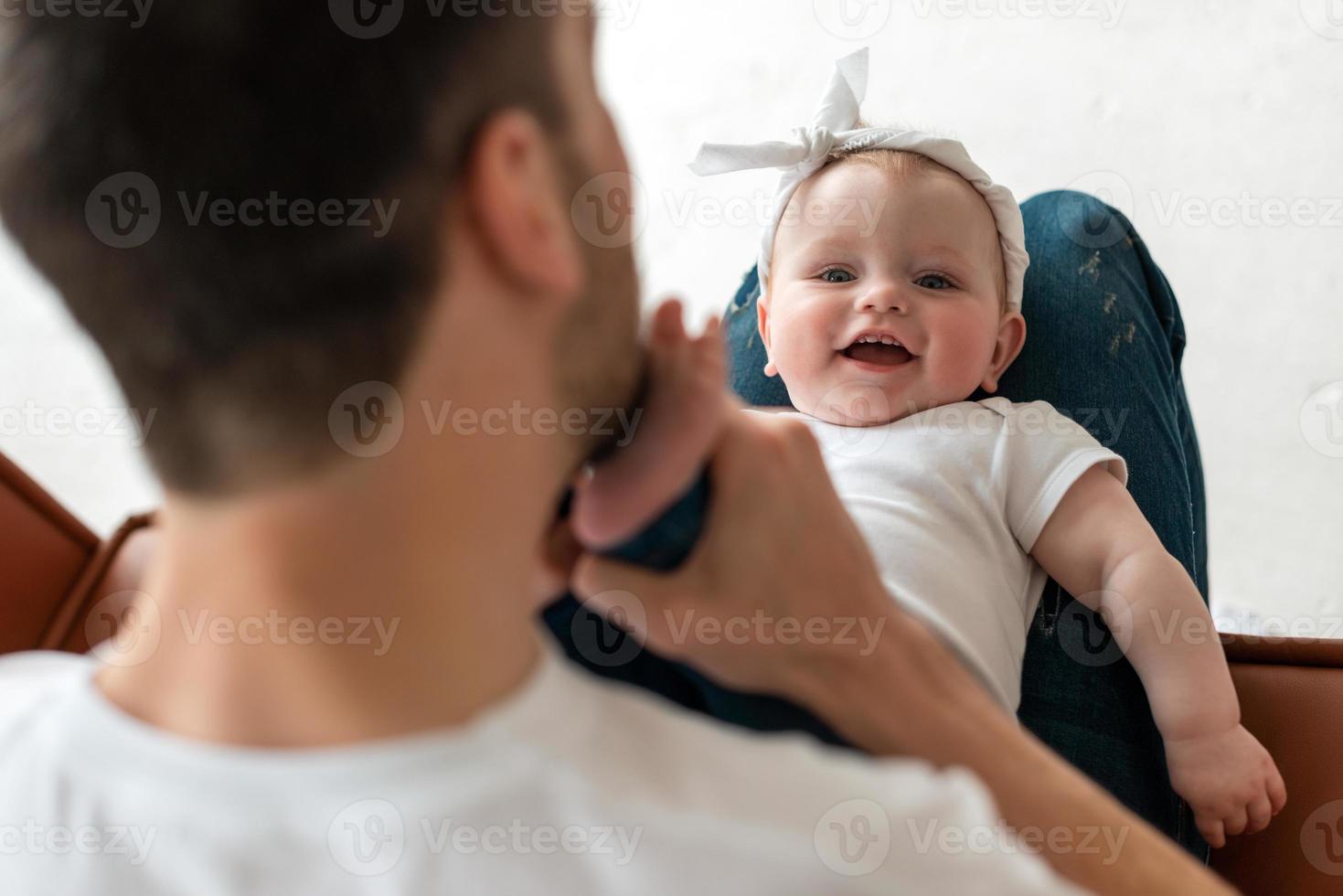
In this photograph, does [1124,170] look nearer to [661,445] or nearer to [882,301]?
[882,301]

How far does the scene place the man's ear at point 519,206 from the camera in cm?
62

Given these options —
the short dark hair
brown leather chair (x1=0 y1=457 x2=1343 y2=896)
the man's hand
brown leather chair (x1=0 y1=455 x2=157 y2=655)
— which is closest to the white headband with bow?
brown leather chair (x1=0 y1=457 x2=1343 y2=896)

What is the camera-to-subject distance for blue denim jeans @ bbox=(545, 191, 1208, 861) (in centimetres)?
102

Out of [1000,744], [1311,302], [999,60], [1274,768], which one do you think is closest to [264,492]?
[1000,744]

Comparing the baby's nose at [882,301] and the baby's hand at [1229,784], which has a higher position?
the baby's nose at [882,301]

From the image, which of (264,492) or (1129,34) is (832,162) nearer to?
(264,492)

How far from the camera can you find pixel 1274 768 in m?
1.15

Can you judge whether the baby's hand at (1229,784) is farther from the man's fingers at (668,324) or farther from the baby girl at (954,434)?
the man's fingers at (668,324)

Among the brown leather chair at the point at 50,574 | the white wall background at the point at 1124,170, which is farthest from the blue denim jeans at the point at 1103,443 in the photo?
the white wall background at the point at 1124,170

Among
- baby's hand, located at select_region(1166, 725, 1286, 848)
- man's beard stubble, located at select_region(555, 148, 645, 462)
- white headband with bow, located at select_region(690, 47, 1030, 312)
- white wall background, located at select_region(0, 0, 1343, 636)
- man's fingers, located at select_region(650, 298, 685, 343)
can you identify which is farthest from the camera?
white wall background, located at select_region(0, 0, 1343, 636)

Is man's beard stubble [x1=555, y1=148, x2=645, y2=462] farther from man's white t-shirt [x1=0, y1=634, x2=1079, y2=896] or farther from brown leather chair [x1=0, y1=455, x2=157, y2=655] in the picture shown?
brown leather chair [x1=0, y1=455, x2=157, y2=655]

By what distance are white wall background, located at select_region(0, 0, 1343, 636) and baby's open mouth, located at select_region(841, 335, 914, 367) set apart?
1.06 m

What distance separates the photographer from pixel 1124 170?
286cm

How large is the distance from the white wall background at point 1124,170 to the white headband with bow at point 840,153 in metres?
0.96
